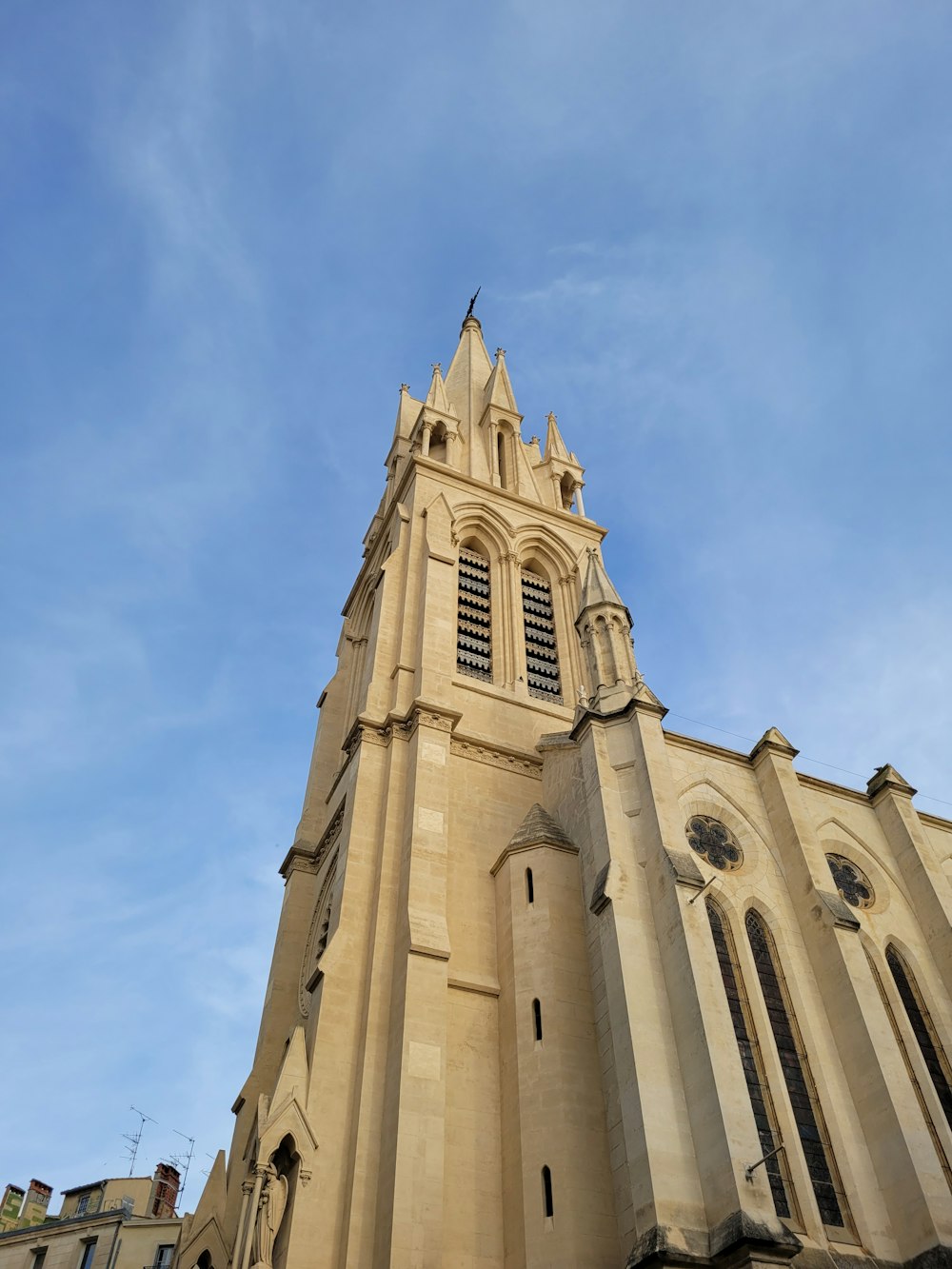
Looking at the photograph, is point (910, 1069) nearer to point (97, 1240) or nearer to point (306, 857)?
point (306, 857)

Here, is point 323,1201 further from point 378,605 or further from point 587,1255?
point 378,605

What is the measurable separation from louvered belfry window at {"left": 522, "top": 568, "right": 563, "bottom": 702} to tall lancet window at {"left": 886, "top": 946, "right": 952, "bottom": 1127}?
39.4ft

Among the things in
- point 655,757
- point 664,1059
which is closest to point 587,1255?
point 664,1059

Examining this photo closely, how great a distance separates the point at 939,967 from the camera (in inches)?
890

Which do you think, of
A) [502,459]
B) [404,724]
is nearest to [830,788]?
[404,724]

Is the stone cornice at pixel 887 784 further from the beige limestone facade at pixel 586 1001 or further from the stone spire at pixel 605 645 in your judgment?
the stone spire at pixel 605 645

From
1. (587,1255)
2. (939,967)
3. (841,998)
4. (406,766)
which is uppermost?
(406,766)

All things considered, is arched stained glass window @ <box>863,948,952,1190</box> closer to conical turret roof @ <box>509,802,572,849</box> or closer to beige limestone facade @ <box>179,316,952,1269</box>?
beige limestone facade @ <box>179,316,952,1269</box>

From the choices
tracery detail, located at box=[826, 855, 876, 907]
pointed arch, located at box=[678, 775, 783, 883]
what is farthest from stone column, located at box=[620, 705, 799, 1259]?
tracery detail, located at box=[826, 855, 876, 907]

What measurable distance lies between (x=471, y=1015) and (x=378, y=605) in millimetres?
13125

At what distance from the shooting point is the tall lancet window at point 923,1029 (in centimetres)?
2033

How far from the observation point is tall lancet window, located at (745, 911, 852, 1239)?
56.8 feet

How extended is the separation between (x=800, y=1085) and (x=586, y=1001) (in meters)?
4.09

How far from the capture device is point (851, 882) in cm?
2423
